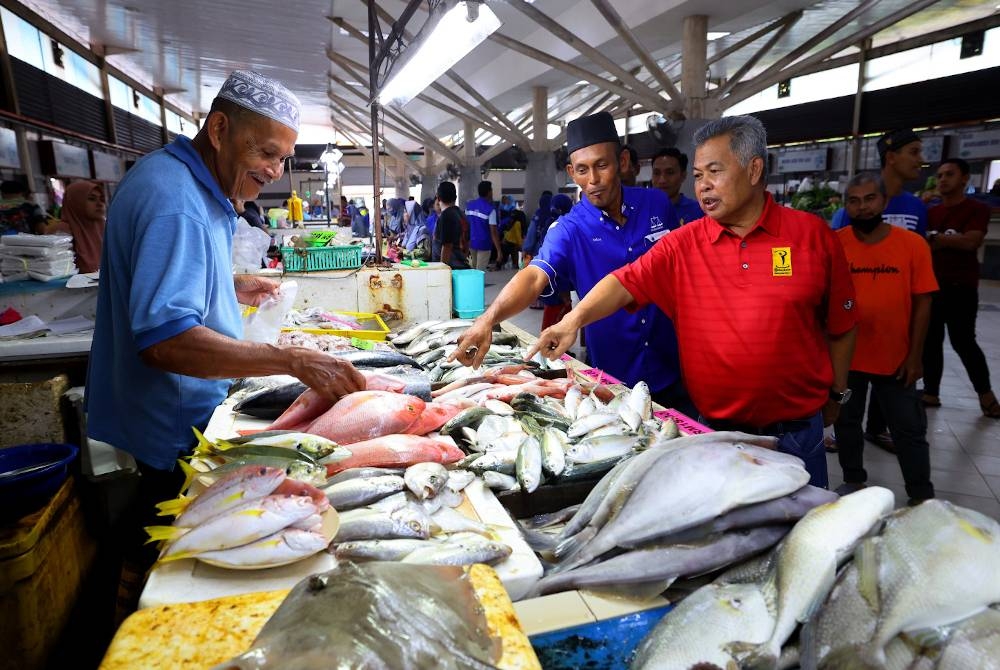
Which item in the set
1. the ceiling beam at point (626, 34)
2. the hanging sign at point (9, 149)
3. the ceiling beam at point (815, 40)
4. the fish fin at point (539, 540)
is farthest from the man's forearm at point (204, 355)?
the hanging sign at point (9, 149)

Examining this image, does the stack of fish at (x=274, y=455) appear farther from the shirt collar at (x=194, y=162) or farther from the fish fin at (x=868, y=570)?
the fish fin at (x=868, y=570)

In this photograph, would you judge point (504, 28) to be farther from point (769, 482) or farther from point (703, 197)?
point (769, 482)

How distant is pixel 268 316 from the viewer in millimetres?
3098

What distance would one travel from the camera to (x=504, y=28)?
1152 cm

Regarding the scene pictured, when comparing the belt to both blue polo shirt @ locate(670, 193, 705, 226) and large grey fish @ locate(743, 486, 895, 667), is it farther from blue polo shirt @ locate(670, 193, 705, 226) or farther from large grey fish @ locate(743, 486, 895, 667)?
blue polo shirt @ locate(670, 193, 705, 226)

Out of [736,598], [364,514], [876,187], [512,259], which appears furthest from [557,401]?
[512,259]

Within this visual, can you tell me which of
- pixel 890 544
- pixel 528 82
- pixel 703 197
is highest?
pixel 528 82

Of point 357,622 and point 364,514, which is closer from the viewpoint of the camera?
point 357,622

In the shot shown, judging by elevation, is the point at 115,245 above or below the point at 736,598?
above

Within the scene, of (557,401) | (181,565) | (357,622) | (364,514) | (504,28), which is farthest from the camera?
(504,28)

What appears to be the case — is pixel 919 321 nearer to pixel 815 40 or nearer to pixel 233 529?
pixel 233 529

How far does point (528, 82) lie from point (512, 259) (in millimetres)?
6206

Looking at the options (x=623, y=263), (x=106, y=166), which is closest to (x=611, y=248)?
(x=623, y=263)

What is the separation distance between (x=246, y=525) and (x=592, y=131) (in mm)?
2777
